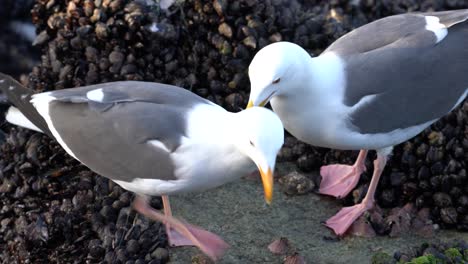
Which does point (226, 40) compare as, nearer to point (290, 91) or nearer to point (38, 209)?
point (290, 91)

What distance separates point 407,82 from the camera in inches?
158

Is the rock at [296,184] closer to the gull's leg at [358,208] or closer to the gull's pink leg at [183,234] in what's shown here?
the gull's leg at [358,208]

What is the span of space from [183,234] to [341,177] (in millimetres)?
1040

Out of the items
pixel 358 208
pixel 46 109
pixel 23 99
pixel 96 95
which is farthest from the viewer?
pixel 358 208

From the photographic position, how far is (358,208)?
4.29 m

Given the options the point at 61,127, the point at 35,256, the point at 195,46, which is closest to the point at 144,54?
the point at 195,46

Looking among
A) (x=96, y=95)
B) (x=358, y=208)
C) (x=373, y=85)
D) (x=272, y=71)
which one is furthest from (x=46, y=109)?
(x=358, y=208)

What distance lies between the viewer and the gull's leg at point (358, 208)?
4172 millimetres

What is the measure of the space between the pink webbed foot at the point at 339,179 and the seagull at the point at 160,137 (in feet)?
2.64

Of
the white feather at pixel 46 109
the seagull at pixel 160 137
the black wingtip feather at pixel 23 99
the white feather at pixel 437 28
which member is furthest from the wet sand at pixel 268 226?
the white feather at pixel 437 28

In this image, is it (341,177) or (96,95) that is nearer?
(96,95)

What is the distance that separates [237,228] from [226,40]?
134cm

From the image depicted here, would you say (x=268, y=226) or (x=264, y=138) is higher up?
(x=264, y=138)

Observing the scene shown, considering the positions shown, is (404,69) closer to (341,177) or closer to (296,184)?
(341,177)
